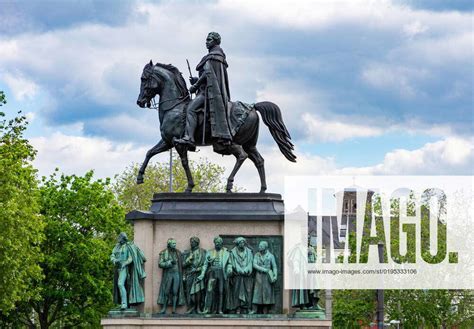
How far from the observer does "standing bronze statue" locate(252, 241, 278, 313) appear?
26828mm

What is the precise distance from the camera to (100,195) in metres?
53.9

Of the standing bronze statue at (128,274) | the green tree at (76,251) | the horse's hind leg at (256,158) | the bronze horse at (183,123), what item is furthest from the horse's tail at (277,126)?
the green tree at (76,251)

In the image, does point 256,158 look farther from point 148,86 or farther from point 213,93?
point 148,86

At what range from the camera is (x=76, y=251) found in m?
51.9

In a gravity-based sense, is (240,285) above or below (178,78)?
below

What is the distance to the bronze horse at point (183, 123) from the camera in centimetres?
2852

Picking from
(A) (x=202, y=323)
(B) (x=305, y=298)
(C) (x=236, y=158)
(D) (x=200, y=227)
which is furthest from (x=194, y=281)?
(C) (x=236, y=158)

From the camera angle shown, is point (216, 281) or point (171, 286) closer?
point (216, 281)

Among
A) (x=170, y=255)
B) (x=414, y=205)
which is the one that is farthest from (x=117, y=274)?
(x=414, y=205)

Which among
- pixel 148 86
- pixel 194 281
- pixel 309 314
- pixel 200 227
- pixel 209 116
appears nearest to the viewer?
pixel 309 314

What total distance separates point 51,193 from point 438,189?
56.5 ft

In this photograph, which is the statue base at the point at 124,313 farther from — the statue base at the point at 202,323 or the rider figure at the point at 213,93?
the rider figure at the point at 213,93

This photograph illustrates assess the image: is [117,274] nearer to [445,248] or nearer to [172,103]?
[172,103]

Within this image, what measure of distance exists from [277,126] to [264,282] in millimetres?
4134
